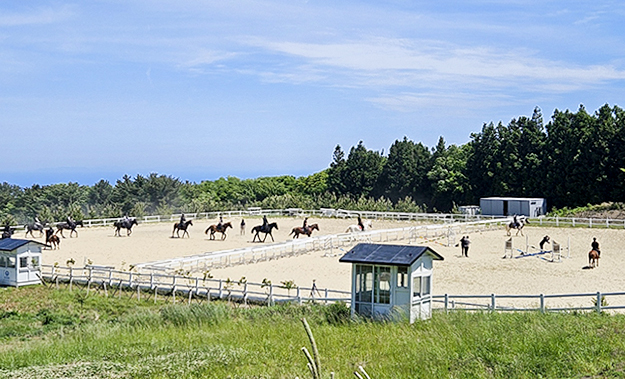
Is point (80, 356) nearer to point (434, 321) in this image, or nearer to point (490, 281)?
point (434, 321)

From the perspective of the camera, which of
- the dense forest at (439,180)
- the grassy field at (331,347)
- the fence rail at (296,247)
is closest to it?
the grassy field at (331,347)

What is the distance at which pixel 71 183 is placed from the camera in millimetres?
91562

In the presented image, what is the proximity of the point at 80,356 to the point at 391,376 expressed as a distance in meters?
6.25

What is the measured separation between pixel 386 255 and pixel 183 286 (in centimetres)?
976

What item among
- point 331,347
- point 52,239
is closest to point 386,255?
point 331,347

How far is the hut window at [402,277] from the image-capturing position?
56.1 ft

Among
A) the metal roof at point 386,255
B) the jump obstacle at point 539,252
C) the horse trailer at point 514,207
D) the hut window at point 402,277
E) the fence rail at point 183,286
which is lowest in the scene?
the fence rail at point 183,286

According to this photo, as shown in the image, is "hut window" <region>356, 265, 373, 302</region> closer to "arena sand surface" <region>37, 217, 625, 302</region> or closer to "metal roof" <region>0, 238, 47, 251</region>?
"arena sand surface" <region>37, 217, 625, 302</region>

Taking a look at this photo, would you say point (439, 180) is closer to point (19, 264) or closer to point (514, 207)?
point (514, 207)

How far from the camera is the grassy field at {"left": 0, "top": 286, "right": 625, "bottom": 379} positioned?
11.9 m

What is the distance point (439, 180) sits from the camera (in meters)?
78.0

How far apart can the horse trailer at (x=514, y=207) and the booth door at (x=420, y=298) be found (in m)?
37.9

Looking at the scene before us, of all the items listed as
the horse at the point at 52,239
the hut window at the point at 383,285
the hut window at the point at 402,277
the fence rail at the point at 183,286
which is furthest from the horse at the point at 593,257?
the horse at the point at 52,239

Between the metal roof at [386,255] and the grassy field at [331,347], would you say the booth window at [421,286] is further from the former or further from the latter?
the grassy field at [331,347]
